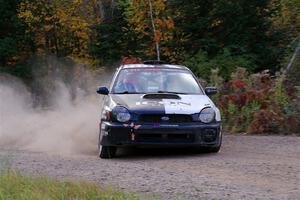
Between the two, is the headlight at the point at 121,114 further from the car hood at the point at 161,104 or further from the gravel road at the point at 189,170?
the gravel road at the point at 189,170

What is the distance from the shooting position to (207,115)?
10.9 meters

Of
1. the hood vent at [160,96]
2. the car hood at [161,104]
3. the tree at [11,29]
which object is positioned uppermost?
the tree at [11,29]

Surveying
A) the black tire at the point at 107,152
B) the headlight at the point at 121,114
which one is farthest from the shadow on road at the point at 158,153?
the headlight at the point at 121,114

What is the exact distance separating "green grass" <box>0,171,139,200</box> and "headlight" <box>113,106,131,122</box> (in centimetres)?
284

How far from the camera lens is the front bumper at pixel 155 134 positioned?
10.6 metres

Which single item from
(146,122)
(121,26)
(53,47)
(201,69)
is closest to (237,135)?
(146,122)

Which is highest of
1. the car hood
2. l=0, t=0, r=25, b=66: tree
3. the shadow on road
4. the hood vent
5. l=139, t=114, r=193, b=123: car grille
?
l=0, t=0, r=25, b=66: tree

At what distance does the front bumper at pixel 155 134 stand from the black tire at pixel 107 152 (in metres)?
0.19

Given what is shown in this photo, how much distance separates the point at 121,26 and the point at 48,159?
2597cm

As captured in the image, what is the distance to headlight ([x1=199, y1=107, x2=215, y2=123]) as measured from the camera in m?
10.8

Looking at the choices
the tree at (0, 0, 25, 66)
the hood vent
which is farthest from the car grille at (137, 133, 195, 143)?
the tree at (0, 0, 25, 66)

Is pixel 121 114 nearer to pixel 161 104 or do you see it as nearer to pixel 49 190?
pixel 161 104

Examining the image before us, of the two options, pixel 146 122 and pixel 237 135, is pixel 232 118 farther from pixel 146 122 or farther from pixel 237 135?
pixel 146 122

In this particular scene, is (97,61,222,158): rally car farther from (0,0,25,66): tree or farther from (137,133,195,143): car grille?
(0,0,25,66): tree
